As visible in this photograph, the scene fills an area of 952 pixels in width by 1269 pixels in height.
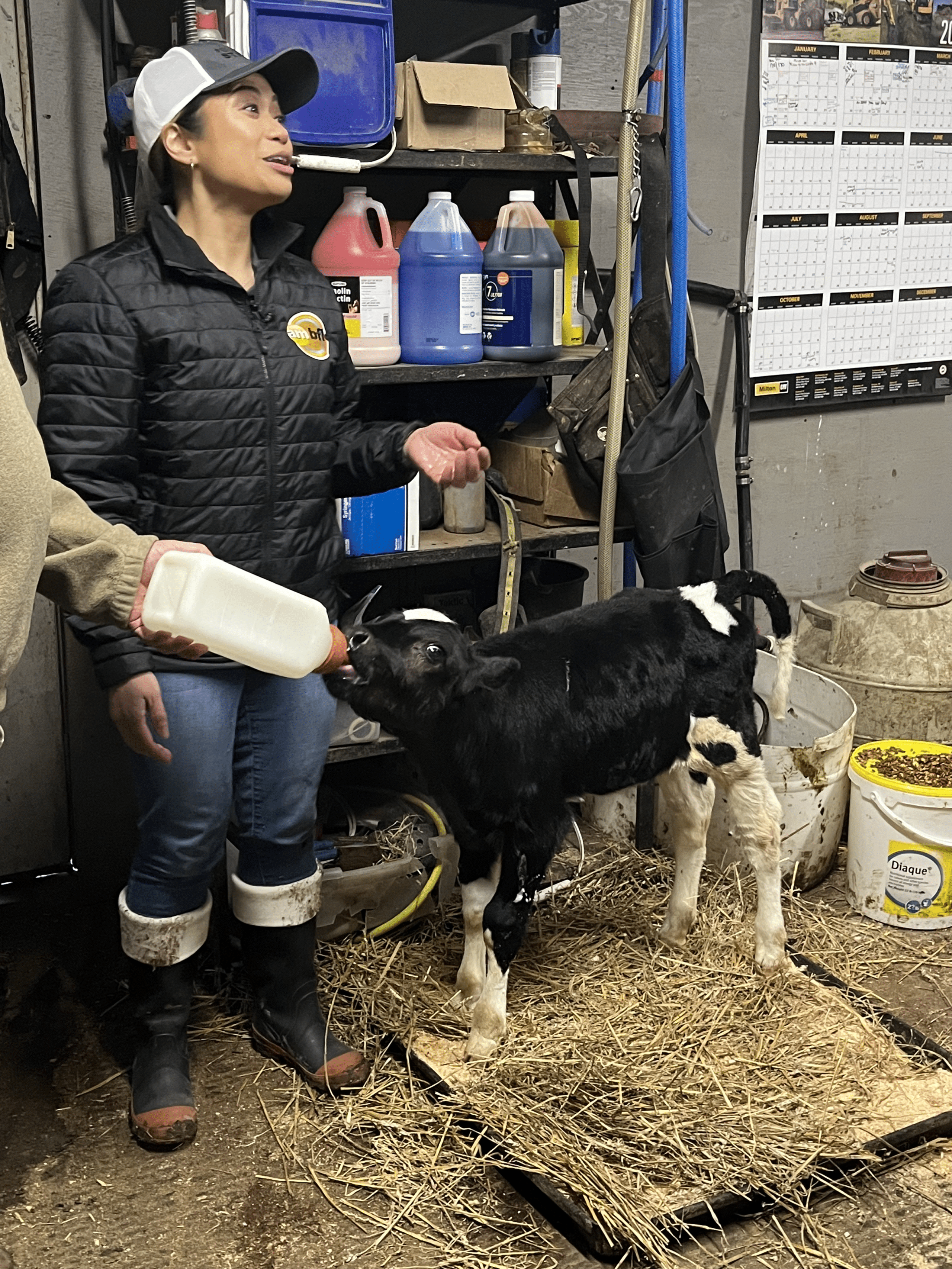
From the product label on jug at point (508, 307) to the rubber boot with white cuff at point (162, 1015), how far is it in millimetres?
1350

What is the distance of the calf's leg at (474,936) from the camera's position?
249 cm

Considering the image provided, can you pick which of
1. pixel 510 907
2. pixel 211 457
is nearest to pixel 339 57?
pixel 211 457

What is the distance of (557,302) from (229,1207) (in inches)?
77.5

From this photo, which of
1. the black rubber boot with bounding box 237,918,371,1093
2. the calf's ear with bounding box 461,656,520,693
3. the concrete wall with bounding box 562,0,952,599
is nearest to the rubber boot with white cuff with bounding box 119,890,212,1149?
the black rubber boot with bounding box 237,918,371,1093

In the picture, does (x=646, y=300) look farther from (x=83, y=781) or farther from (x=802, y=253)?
(x=83, y=781)

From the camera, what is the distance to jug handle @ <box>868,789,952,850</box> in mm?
3010

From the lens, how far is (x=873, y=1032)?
2596 mm

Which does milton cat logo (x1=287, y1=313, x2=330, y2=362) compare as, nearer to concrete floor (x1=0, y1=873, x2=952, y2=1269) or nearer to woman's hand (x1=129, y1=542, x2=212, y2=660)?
woman's hand (x1=129, y1=542, x2=212, y2=660)

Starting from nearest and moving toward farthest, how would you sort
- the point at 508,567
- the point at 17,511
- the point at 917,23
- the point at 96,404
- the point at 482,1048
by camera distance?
the point at 17,511 → the point at 96,404 → the point at 482,1048 → the point at 508,567 → the point at 917,23

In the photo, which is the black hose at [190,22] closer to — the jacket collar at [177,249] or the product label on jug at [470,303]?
the jacket collar at [177,249]

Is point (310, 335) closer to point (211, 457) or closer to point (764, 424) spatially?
point (211, 457)

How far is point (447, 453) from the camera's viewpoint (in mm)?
2346

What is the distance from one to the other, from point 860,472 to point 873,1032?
6.81 feet

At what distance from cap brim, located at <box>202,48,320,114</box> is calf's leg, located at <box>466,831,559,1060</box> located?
4.47 ft
